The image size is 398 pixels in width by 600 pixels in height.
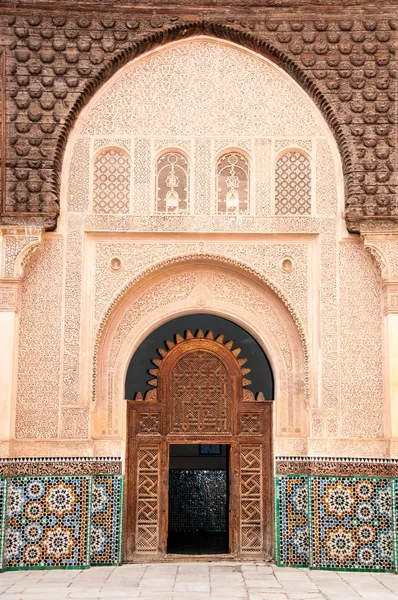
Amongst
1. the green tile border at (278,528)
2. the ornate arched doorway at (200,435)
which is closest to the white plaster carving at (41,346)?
the ornate arched doorway at (200,435)

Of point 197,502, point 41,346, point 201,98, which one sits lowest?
point 197,502

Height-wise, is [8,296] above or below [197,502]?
above

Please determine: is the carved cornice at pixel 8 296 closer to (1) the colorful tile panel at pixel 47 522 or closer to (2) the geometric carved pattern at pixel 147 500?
(1) the colorful tile panel at pixel 47 522

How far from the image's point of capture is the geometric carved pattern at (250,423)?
6.12m

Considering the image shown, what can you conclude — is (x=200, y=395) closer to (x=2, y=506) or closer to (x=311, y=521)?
(x=311, y=521)

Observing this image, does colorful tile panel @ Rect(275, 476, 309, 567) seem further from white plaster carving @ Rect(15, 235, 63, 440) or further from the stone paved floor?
white plaster carving @ Rect(15, 235, 63, 440)

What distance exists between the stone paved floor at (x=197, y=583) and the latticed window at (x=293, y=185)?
277 centimetres

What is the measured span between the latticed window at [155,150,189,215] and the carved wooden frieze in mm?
802

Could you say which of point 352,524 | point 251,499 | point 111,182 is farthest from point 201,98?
point 352,524

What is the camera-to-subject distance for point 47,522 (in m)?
5.63

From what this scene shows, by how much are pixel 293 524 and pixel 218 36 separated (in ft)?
13.0

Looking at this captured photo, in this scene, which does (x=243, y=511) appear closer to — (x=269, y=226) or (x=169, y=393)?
(x=169, y=393)

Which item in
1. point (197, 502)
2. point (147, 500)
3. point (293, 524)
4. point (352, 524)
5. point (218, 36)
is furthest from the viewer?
point (197, 502)

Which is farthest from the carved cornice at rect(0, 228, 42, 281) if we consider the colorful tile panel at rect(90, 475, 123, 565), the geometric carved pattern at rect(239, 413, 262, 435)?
the geometric carved pattern at rect(239, 413, 262, 435)
